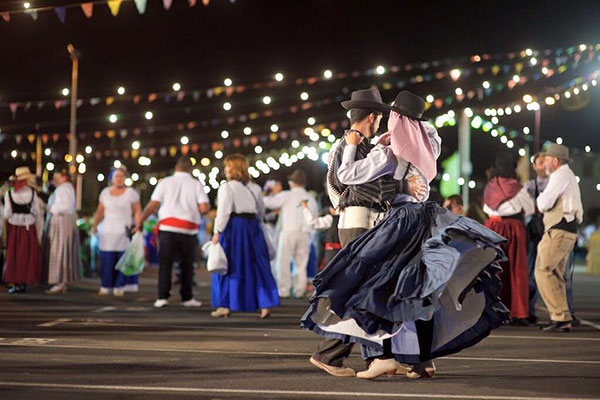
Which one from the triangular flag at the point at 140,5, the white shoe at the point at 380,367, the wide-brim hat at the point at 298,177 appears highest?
the triangular flag at the point at 140,5

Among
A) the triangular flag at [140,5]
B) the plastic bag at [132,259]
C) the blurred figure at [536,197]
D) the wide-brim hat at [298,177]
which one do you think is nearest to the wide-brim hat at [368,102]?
the blurred figure at [536,197]

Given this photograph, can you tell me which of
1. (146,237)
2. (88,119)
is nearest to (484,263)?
(146,237)

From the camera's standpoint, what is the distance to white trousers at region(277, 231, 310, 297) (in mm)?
16344

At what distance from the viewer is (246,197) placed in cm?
1189

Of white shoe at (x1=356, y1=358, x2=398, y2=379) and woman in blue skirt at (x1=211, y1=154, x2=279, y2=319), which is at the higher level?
woman in blue skirt at (x1=211, y1=154, x2=279, y2=319)

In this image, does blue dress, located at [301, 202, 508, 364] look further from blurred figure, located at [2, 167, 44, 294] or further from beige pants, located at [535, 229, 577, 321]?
blurred figure, located at [2, 167, 44, 294]

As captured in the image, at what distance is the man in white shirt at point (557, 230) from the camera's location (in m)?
10.6

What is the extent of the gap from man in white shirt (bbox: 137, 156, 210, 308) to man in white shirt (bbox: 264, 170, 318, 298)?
2610 mm

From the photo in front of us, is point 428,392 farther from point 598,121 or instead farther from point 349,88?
point 598,121

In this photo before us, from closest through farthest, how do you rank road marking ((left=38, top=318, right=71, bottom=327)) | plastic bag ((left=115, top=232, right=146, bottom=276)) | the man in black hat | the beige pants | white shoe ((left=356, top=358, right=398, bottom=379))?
white shoe ((left=356, top=358, right=398, bottom=379)) < the man in black hat < road marking ((left=38, top=318, right=71, bottom=327)) < the beige pants < plastic bag ((left=115, top=232, right=146, bottom=276))

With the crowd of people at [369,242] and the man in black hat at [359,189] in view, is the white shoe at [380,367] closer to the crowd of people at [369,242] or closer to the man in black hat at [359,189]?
the crowd of people at [369,242]

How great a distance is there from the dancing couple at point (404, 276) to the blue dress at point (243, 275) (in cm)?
499

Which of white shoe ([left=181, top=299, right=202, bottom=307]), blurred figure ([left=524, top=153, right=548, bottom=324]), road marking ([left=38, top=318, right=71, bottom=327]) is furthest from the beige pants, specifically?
road marking ([left=38, top=318, right=71, bottom=327])

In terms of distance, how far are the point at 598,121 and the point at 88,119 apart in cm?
1764
